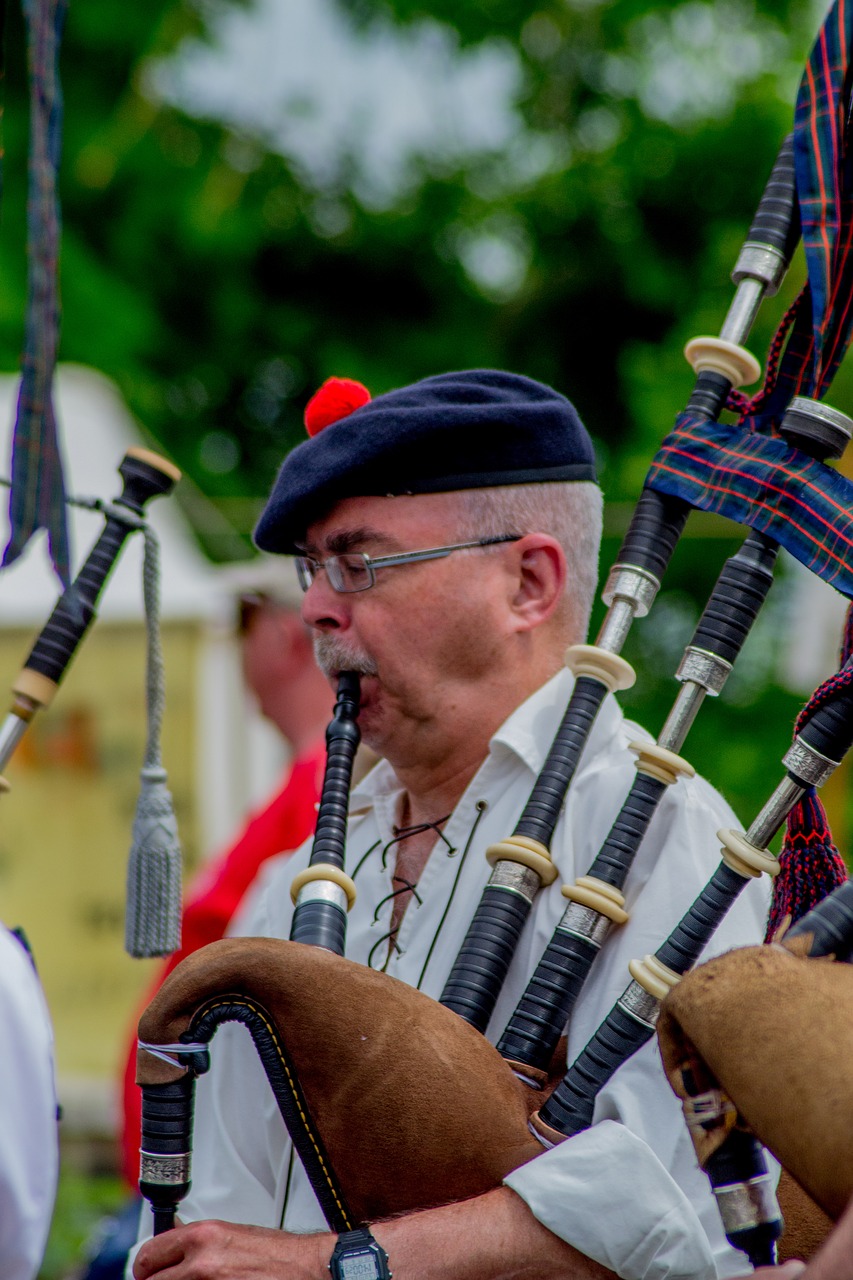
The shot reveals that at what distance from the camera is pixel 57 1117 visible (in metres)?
1.80

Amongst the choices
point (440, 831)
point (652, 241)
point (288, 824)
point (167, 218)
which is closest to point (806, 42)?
point (652, 241)

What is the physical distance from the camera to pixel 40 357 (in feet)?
6.30

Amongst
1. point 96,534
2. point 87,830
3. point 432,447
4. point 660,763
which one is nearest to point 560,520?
point 432,447

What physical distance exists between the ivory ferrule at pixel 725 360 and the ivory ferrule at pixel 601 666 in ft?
1.18

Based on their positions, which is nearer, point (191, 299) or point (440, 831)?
point (440, 831)

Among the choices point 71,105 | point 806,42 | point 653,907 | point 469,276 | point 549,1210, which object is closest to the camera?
point 549,1210

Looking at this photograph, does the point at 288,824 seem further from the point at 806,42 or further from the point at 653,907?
the point at 806,42

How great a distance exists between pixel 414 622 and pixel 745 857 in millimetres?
568

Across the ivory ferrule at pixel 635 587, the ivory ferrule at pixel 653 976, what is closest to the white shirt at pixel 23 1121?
the ivory ferrule at pixel 653 976

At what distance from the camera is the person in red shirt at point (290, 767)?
3072 millimetres

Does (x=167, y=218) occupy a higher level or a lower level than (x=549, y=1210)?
lower

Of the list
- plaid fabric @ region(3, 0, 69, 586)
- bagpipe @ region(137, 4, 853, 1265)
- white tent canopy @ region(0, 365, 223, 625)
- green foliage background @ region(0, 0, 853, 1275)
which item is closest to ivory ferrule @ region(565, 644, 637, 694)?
bagpipe @ region(137, 4, 853, 1265)

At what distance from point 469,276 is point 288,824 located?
29.2 feet

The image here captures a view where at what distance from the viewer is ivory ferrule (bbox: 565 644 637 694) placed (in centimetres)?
161
